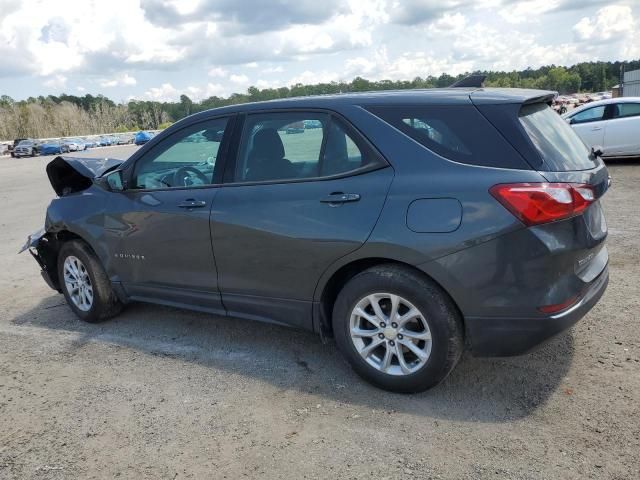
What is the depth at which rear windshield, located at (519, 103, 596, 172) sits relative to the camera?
314 centimetres

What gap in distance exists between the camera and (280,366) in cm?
397

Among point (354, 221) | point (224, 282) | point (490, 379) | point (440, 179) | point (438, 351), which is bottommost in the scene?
point (490, 379)

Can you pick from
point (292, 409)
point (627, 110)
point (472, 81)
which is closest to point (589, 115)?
point (627, 110)

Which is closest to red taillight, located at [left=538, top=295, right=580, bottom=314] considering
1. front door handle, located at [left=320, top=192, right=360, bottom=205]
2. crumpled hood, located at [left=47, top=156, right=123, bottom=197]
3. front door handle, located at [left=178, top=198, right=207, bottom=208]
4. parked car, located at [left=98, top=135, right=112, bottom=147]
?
front door handle, located at [left=320, top=192, right=360, bottom=205]

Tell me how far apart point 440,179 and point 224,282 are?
1.75 metres

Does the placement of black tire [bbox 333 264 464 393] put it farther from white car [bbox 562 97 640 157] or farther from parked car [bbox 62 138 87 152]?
parked car [bbox 62 138 87 152]

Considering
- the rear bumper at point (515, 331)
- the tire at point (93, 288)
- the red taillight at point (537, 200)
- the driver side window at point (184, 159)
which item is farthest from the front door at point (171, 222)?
the red taillight at point (537, 200)

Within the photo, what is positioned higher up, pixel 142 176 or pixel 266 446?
pixel 142 176

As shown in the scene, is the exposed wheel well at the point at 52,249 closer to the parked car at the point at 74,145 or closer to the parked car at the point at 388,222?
the parked car at the point at 388,222

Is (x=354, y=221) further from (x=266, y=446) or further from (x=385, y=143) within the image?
(x=266, y=446)

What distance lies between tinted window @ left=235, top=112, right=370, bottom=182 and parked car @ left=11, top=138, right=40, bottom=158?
55.1 metres

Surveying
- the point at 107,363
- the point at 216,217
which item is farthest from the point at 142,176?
the point at 107,363

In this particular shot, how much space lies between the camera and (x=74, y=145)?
2506 inches

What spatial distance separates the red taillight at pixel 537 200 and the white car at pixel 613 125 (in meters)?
11.0
